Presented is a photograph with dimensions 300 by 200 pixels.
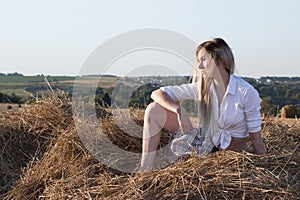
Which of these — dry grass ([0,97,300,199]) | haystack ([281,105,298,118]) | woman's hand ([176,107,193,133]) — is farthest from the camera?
haystack ([281,105,298,118])

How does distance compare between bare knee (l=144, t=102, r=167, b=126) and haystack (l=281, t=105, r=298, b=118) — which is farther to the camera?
haystack (l=281, t=105, r=298, b=118)

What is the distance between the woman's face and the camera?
3279mm

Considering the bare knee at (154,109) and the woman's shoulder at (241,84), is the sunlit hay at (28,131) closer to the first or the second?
the bare knee at (154,109)

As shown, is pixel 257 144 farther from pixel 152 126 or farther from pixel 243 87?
pixel 152 126

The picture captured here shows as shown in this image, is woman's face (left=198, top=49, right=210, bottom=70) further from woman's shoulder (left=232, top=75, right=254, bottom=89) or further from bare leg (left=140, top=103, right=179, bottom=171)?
bare leg (left=140, top=103, right=179, bottom=171)

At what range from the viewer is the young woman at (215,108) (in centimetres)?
327

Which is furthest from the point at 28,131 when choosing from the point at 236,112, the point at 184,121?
the point at 236,112

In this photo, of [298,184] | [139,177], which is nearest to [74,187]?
[139,177]

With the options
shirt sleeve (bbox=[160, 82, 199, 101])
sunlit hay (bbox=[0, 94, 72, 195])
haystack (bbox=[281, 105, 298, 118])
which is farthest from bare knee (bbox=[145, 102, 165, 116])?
haystack (bbox=[281, 105, 298, 118])

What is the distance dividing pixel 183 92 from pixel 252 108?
1.44 feet

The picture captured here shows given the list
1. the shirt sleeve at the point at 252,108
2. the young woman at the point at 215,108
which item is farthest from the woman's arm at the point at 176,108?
the shirt sleeve at the point at 252,108

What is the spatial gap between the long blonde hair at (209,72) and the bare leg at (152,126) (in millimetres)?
196

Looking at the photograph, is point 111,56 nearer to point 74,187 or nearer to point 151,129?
point 151,129

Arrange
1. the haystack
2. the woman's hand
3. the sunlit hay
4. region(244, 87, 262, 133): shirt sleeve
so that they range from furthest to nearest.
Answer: the haystack < the sunlit hay < the woman's hand < region(244, 87, 262, 133): shirt sleeve
